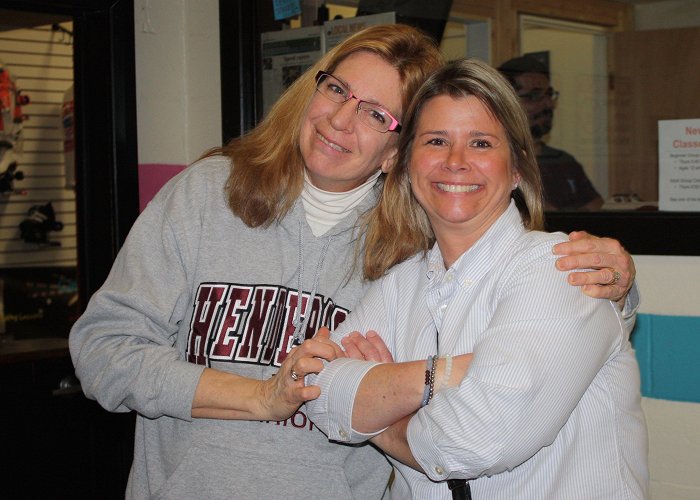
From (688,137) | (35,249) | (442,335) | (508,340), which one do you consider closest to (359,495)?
(442,335)

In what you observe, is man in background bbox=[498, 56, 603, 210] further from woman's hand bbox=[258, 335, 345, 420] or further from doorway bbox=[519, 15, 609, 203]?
woman's hand bbox=[258, 335, 345, 420]

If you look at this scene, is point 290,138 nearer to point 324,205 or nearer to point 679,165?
point 324,205

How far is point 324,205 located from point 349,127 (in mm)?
202

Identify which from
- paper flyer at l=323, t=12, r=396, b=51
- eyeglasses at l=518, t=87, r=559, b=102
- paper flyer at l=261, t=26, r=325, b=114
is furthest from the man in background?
paper flyer at l=261, t=26, r=325, b=114

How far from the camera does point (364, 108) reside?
2.02 meters

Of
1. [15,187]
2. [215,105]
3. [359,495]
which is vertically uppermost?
[215,105]

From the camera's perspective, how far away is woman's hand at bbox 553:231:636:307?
161 cm

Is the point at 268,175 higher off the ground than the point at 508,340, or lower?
higher

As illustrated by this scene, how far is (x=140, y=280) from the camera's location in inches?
74.9

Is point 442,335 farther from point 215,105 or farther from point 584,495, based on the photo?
point 215,105

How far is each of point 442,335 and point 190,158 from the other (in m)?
2.04

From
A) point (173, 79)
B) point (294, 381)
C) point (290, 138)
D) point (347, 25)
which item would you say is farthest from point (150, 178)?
point (294, 381)

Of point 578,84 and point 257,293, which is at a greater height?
point 578,84

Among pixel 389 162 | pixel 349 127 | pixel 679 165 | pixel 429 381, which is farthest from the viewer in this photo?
pixel 679 165
